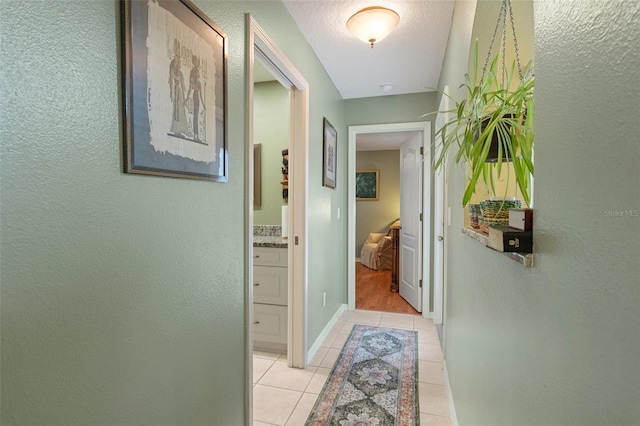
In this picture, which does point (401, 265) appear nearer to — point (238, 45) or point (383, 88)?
point (383, 88)

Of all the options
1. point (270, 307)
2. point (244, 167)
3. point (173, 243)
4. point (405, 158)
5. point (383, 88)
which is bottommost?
point (270, 307)

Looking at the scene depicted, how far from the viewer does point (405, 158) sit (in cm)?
393

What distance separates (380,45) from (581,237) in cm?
233

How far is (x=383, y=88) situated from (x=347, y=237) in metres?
1.64

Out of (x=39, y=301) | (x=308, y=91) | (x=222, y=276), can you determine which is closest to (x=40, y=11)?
(x=39, y=301)

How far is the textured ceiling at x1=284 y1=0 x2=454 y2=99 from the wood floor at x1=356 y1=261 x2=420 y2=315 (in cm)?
243

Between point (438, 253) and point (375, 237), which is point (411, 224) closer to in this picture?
point (438, 253)

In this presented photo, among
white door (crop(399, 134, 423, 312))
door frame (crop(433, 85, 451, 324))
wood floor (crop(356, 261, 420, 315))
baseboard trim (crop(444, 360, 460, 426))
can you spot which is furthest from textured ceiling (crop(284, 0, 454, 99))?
wood floor (crop(356, 261, 420, 315))

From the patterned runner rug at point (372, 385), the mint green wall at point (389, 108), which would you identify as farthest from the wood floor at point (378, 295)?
the mint green wall at point (389, 108)

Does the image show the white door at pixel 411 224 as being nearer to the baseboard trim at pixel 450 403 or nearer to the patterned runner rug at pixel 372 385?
the patterned runner rug at pixel 372 385

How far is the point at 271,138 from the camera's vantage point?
9.87ft

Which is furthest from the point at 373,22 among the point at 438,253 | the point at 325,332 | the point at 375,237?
the point at 375,237

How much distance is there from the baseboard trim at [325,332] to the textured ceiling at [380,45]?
207cm

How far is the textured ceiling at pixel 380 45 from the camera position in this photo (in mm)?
1933
